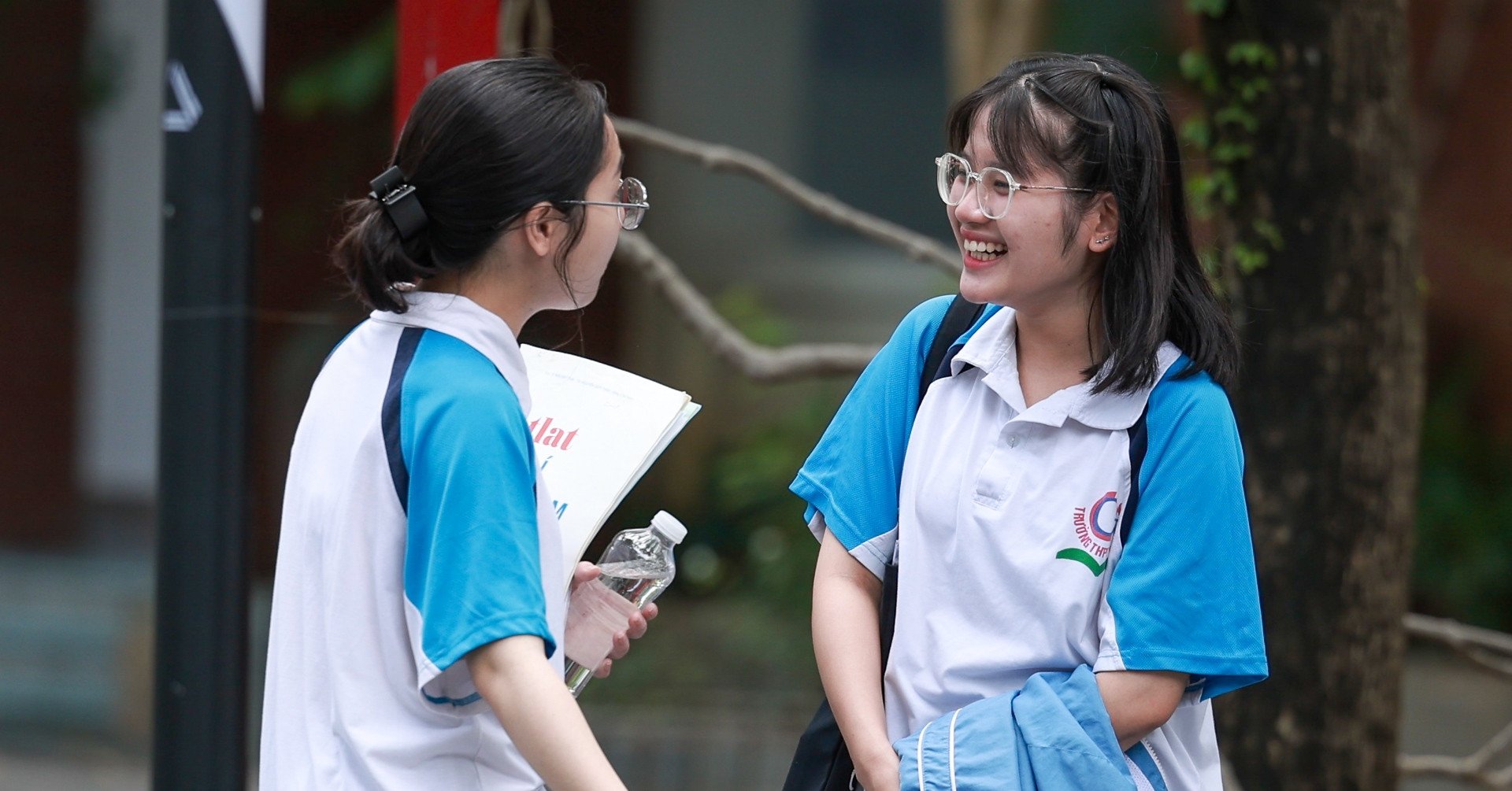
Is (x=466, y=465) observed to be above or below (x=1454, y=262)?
above

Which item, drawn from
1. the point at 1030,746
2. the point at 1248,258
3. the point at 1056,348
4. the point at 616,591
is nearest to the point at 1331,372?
the point at 1248,258

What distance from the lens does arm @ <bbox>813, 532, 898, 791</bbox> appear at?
1.88 m

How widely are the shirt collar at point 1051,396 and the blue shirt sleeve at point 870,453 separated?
0.05 m

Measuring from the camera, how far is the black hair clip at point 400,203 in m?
1.65

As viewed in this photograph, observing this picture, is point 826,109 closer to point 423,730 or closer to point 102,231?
point 102,231

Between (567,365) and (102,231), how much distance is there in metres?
6.09

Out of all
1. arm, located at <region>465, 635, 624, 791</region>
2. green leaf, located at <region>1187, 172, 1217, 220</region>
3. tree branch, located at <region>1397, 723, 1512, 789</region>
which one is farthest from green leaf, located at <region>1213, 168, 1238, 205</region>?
arm, located at <region>465, 635, 624, 791</region>

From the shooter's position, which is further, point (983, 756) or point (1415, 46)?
point (1415, 46)

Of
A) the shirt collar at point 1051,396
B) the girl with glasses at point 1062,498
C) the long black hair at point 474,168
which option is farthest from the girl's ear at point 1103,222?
the long black hair at point 474,168

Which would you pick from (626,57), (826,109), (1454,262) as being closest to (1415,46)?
(1454,262)

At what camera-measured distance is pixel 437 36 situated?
243cm

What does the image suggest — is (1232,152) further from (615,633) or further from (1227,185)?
(615,633)

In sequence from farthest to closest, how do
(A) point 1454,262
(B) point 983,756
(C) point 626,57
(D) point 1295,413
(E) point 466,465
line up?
(C) point 626,57, (A) point 1454,262, (D) point 1295,413, (B) point 983,756, (E) point 466,465

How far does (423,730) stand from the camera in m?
1.61
